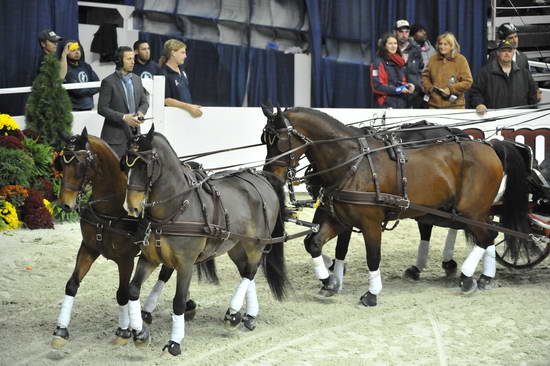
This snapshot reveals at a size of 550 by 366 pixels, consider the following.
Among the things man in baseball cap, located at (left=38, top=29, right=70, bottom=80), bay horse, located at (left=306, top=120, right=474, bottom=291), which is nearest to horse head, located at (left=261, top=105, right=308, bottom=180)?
bay horse, located at (left=306, top=120, right=474, bottom=291)

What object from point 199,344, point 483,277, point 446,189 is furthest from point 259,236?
point 483,277

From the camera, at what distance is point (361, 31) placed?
13453mm

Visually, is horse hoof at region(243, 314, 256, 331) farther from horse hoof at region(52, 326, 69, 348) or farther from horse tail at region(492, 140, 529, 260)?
horse tail at region(492, 140, 529, 260)

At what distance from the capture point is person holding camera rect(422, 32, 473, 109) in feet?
36.6

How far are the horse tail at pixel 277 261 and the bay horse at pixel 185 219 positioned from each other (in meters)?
0.25

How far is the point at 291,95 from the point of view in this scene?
1350 centimetres

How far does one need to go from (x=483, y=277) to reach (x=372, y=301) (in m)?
1.27

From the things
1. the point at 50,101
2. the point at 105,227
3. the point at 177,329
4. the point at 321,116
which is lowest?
the point at 177,329

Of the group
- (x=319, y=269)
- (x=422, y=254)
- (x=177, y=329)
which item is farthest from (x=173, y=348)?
(x=422, y=254)

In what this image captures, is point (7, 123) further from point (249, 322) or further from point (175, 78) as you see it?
point (249, 322)

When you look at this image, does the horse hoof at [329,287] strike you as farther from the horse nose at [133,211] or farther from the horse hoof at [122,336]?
the horse nose at [133,211]

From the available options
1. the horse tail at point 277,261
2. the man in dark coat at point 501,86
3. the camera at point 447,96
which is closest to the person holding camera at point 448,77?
the camera at point 447,96

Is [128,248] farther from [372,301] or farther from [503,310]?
[503,310]

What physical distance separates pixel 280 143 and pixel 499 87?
14.9ft
